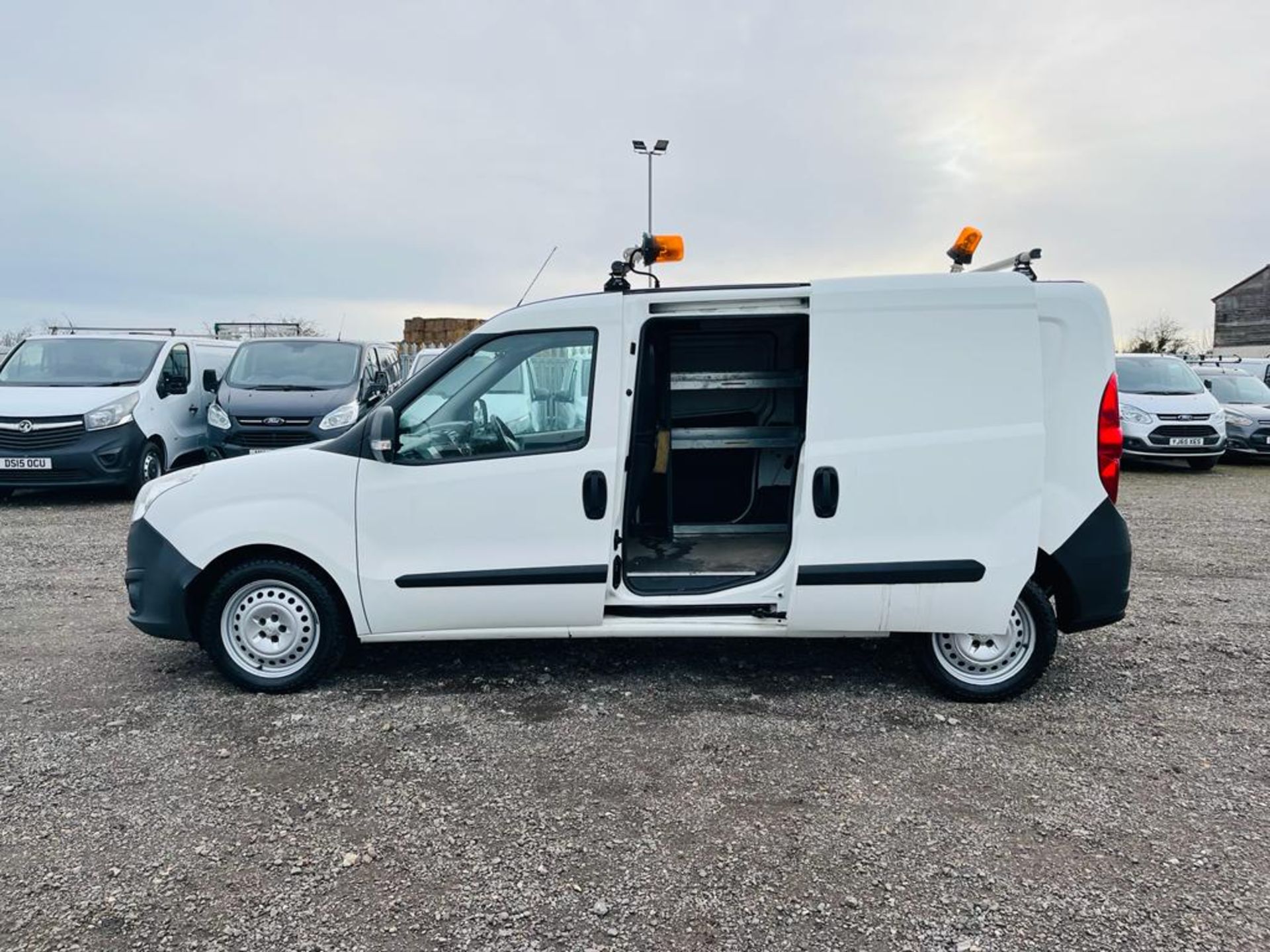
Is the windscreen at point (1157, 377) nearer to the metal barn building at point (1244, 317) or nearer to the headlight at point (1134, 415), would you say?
the headlight at point (1134, 415)

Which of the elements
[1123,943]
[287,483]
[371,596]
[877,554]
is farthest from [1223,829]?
[287,483]

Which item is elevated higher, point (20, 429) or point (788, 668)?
point (20, 429)

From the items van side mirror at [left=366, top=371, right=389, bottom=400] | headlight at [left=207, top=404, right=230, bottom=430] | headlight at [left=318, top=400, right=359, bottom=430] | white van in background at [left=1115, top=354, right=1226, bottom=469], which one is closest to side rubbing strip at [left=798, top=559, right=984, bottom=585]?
headlight at [left=318, top=400, right=359, bottom=430]

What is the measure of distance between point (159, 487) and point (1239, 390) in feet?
53.5

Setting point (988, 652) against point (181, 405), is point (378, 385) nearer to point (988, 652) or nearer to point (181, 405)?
point (181, 405)

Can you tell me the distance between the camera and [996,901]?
2.55 m

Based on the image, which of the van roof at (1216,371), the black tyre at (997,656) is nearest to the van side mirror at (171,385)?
the black tyre at (997,656)

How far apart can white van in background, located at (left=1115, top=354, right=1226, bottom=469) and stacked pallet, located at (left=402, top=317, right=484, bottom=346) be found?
549 inches

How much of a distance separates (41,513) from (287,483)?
6954mm

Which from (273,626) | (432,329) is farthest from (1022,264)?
(432,329)

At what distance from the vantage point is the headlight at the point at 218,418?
9852mm

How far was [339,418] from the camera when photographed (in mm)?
9859

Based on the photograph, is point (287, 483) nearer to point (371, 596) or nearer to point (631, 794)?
point (371, 596)

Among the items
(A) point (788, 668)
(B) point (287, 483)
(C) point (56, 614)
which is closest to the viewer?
(B) point (287, 483)
